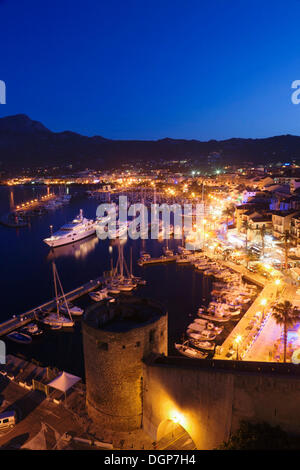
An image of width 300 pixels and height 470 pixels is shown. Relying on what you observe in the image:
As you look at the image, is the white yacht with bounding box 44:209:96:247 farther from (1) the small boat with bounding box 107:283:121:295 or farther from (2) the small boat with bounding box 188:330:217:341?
(2) the small boat with bounding box 188:330:217:341

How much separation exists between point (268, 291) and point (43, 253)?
93.8ft

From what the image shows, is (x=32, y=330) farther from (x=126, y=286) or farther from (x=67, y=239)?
(x=67, y=239)

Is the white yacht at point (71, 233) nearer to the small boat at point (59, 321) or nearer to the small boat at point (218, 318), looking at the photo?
the small boat at point (59, 321)

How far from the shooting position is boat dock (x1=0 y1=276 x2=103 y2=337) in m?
22.2

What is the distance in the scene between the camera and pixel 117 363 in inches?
431

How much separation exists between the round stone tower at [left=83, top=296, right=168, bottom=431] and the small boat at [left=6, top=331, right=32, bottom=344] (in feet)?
32.6

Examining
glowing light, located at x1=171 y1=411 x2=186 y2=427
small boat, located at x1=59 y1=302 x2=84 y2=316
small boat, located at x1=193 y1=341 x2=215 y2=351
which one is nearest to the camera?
glowing light, located at x1=171 y1=411 x2=186 y2=427

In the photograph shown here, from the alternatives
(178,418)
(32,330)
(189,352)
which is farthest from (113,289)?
(178,418)

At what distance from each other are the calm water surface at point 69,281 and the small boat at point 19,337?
0.31 meters

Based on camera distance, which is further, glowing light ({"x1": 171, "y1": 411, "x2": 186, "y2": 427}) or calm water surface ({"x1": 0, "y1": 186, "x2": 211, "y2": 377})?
calm water surface ({"x1": 0, "y1": 186, "x2": 211, "y2": 377})

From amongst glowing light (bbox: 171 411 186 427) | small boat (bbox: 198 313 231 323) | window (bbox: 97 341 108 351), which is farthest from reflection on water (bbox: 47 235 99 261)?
glowing light (bbox: 171 411 186 427)

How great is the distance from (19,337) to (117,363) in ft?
40.9

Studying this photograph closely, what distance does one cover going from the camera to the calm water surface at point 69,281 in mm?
20578

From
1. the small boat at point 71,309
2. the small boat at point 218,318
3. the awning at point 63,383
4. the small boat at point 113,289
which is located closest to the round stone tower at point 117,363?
the awning at point 63,383
